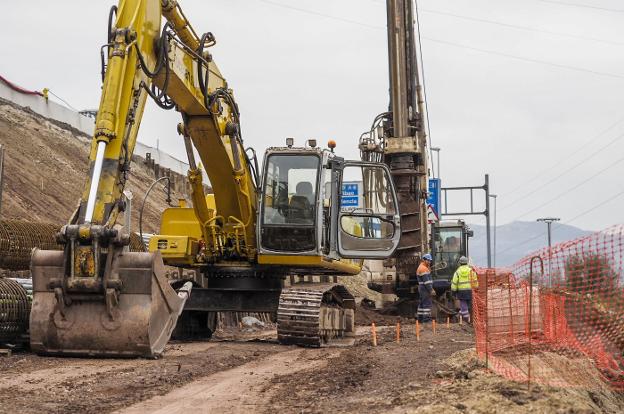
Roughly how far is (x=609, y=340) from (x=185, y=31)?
23.6 feet

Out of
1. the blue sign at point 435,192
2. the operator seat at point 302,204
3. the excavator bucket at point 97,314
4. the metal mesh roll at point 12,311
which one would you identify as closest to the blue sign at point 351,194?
the blue sign at point 435,192

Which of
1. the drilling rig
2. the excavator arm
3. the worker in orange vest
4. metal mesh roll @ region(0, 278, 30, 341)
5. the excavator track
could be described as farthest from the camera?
the drilling rig

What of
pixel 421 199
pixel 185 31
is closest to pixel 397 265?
pixel 421 199

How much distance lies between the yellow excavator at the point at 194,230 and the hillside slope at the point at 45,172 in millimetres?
11993

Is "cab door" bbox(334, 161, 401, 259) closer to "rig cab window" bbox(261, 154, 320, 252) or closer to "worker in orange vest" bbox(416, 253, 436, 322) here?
"rig cab window" bbox(261, 154, 320, 252)

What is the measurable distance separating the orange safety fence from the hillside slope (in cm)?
1674

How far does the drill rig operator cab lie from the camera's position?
1487 centimetres

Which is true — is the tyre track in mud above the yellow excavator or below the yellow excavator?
below

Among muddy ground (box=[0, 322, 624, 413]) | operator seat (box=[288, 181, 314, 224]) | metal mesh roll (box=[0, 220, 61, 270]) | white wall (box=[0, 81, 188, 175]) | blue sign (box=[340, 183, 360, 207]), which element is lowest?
muddy ground (box=[0, 322, 624, 413])

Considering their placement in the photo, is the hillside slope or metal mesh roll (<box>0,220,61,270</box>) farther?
the hillside slope

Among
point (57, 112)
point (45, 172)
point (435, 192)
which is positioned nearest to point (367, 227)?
point (435, 192)

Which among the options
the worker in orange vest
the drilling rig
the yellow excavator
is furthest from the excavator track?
the drilling rig

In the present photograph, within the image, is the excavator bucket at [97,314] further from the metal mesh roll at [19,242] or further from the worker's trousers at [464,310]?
the worker's trousers at [464,310]

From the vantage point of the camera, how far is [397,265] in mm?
24641
